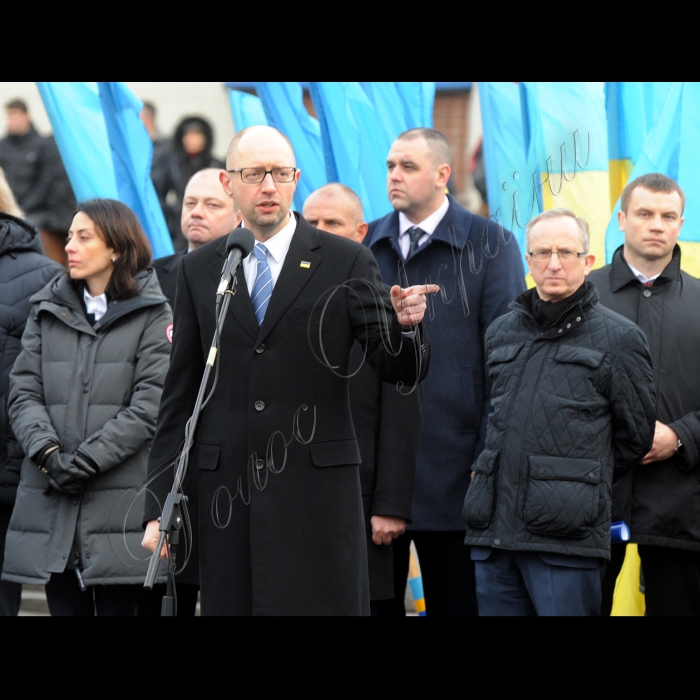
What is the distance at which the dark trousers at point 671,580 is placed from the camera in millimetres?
4477

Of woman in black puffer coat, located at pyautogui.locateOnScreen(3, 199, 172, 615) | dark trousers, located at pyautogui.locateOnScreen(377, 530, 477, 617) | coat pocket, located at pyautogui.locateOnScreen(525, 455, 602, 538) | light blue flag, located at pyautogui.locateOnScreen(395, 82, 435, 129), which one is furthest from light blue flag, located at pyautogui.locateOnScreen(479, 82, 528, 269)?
woman in black puffer coat, located at pyautogui.locateOnScreen(3, 199, 172, 615)

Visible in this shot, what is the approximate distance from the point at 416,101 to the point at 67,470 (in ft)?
9.59

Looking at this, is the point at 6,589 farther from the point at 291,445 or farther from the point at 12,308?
the point at 291,445

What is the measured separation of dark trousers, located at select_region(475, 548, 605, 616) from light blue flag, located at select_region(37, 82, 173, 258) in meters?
3.21

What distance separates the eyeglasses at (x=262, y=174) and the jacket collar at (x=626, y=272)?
1.69 m

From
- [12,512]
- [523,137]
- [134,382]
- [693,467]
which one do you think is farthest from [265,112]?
[693,467]

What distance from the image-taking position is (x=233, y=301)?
360 centimetres

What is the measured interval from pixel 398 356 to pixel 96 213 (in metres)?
2.04

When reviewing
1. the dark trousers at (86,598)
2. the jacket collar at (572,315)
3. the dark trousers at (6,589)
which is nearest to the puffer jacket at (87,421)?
the dark trousers at (86,598)

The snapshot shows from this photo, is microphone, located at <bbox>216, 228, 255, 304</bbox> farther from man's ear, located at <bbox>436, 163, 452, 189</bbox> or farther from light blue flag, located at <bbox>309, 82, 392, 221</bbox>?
light blue flag, located at <bbox>309, 82, 392, 221</bbox>

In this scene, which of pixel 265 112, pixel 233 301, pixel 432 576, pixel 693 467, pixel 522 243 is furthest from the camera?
pixel 265 112

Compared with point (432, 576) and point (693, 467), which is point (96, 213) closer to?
point (432, 576)

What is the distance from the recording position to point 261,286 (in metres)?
3.62

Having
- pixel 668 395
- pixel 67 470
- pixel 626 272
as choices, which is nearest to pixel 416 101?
pixel 626 272
